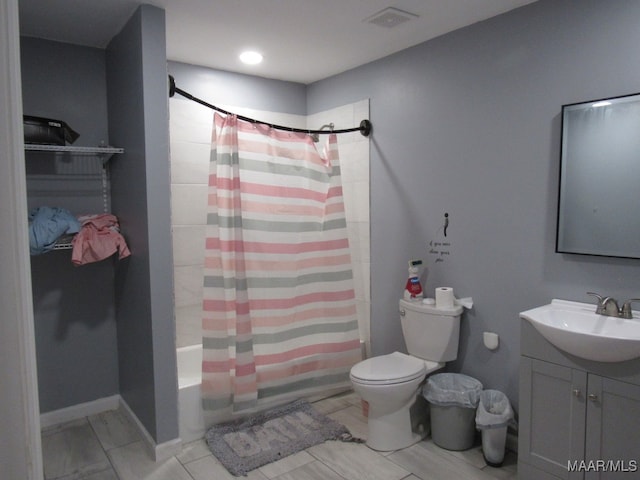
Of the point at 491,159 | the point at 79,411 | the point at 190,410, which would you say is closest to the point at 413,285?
the point at 491,159

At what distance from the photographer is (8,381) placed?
70cm

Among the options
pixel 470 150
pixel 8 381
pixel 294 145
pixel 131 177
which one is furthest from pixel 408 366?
pixel 8 381

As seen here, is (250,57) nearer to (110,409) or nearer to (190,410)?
(190,410)

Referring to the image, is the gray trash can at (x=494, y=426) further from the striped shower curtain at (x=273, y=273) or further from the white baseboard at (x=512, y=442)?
the striped shower curtain at (x=273, y=273)

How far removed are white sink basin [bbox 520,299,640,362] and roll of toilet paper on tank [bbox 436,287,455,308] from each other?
0.54 meters

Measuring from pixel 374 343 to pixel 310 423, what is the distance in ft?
2.59

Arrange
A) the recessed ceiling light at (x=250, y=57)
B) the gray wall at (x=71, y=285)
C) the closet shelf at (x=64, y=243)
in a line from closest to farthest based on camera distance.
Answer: the closet shelf at (x=64, y=243)
the gray wall at (x=71, y=285)
the recessed ceiling light at (x=250, y=57)

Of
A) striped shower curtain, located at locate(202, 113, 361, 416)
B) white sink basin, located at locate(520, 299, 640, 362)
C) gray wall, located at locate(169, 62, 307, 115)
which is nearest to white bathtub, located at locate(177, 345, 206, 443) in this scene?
striped shower curtain, located at locate(202, 113, 361, 416)

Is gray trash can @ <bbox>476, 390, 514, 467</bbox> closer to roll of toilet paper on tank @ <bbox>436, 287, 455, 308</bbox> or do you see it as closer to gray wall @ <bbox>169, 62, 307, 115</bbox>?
roll of toilet paper on tank @ <bbox>436, 287, 455, 308</bbox>

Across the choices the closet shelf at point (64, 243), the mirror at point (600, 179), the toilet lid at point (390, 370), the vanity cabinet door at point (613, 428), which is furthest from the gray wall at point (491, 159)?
the closet shelf at point (64, 243)

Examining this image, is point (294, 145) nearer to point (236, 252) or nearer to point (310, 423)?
point (236, 252)

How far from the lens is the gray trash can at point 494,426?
2281 millimetres

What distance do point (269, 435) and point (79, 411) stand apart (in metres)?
1.30

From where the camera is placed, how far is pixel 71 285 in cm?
288
